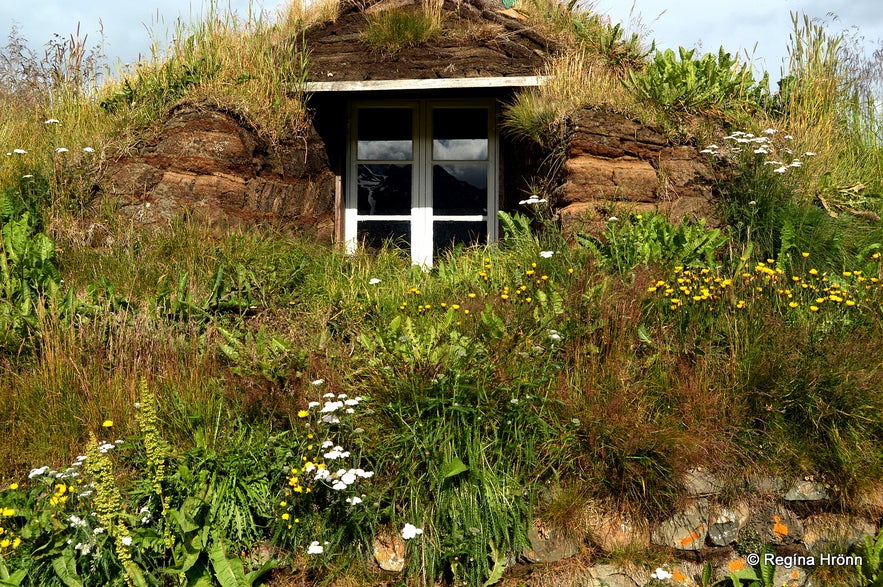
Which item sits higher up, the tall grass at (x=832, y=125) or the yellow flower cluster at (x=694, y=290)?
the tall grass at (x=832, y=125)

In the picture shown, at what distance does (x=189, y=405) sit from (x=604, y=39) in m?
5.63

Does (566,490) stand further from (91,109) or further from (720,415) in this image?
(91,109)

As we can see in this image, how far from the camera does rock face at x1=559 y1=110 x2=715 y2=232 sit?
6.10 metres

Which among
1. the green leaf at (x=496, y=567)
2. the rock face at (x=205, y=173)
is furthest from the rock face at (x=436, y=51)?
the green leaf at (x=496, y=567)

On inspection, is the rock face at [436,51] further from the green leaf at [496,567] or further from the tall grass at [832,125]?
the green leaf at [496,567]

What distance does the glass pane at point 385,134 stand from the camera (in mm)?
8039

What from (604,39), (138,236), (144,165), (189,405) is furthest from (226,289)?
(604,39)

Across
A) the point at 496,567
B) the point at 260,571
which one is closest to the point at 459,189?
the point at 496,567

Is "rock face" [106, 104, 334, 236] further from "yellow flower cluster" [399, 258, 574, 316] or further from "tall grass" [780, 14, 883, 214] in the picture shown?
"tall grass" [780, 14, 883, 214]

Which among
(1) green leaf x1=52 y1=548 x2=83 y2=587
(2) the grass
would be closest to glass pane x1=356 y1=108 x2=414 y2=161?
(2) the grass

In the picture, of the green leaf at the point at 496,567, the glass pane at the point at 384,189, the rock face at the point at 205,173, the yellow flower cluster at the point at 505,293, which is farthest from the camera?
the glass pane at the point at 384,189

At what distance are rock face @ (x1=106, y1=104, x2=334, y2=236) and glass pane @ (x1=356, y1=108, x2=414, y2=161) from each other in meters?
1.27

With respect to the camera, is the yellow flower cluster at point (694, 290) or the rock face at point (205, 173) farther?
the rock face at point (205, 173)

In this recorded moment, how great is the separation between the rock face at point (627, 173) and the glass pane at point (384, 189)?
2.37 meters
